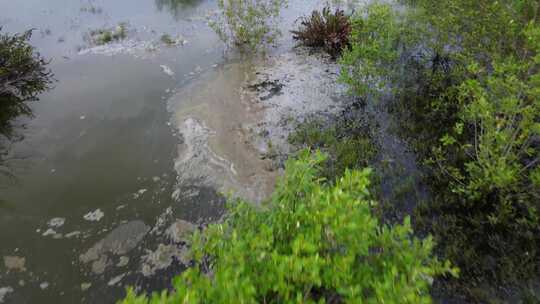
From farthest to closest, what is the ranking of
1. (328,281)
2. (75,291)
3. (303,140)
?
(303,140), (75,291), (328,281)

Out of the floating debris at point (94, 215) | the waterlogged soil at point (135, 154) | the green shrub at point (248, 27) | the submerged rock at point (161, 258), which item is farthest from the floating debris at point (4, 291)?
the green shrub at point (248, 27)

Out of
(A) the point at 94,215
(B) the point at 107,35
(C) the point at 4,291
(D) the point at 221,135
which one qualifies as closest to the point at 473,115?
(D) the point at 221,135

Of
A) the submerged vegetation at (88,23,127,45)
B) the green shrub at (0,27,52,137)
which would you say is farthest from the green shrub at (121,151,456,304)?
the submerged vegetation at (88,23,127,45)

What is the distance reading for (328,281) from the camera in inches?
65.2

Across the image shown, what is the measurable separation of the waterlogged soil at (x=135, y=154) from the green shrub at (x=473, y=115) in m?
1.43

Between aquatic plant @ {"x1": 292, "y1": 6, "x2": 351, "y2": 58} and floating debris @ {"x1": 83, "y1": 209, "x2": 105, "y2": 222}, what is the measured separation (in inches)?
252

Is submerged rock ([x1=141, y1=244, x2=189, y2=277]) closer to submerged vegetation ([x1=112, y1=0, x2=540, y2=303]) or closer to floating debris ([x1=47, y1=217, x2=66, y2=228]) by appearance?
submerged vegetation ([x1=112, y1=0, x2=540, y2=303])

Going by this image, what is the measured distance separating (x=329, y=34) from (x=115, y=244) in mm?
7081

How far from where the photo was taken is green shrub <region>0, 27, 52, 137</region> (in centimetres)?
702

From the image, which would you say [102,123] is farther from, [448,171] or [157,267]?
[448,171]

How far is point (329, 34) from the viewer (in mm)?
8453

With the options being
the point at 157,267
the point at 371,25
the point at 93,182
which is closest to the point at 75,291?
the point at 157,267

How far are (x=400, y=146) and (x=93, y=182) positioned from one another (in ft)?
16.0

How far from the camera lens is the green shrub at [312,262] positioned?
153 cm
